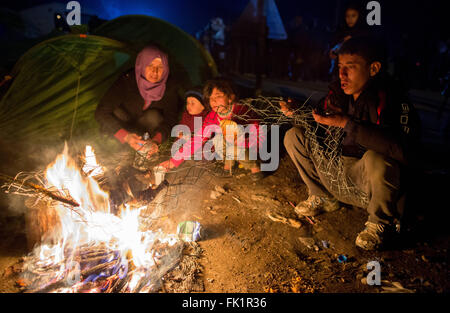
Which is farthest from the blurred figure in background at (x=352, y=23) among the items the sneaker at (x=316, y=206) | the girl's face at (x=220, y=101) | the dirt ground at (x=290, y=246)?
the dirt ground at (x=290, y=246)

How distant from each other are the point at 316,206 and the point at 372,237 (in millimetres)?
684

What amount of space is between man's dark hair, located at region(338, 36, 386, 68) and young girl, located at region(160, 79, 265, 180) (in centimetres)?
148

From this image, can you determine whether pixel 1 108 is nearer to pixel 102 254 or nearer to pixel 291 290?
pixel 102 254

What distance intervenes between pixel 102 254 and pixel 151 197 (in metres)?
0.83

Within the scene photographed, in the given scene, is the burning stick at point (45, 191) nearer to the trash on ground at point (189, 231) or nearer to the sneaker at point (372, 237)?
the trash on ground at point (189, 231)

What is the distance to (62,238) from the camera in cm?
234

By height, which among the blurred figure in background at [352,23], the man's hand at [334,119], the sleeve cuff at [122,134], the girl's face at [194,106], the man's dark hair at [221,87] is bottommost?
the sleeve cuff at [122,134]

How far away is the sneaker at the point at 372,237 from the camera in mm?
2379

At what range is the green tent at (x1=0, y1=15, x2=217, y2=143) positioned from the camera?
4.33 meters

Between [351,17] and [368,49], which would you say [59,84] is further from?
[351,17]

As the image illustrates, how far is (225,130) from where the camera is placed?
147 inches

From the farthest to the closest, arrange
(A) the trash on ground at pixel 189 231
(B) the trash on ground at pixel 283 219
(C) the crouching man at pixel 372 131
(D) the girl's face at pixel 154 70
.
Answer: (D) the girl's face at pixel 154 70 → (B) the trash on ground at pixel 283 219 → (A) the trash on ground at pixel 189 231 → (C) the crouching man at pixel 372 131

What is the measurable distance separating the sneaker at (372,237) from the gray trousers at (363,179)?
6 centimetres

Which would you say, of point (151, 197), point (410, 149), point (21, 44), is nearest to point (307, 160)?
point (410, 149)
